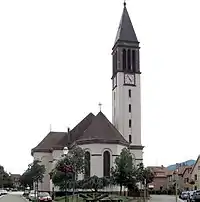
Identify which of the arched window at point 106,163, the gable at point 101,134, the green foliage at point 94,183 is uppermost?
the gable at point 101,134

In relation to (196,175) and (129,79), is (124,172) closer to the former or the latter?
(129,79)

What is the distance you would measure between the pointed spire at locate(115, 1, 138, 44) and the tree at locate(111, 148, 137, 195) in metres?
22.0

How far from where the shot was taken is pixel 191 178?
346ft

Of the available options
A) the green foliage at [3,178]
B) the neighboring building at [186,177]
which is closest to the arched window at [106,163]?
the neighboring building at [186,177]

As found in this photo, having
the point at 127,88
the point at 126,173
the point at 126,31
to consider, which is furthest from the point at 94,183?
the point at 126,31

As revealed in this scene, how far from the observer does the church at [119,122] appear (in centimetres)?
6888

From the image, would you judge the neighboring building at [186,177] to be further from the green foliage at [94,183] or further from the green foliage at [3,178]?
the green foliage at [3,178]

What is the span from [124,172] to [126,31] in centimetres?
2701

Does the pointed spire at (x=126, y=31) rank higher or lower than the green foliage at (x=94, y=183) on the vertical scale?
higher

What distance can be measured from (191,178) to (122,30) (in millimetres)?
41155

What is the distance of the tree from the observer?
63981mm

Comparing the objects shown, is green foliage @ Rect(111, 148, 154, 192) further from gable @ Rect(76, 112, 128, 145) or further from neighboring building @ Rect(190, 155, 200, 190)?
neighboring building @ Rect(190, 155, 200, 190)

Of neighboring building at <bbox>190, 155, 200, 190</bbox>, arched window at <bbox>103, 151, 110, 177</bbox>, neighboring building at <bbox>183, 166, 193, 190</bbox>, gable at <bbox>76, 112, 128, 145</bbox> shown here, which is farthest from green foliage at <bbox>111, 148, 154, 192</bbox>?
neighboring building at <bbox>183, 166, 193, 190</bbox>

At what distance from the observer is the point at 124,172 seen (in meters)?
63.7
